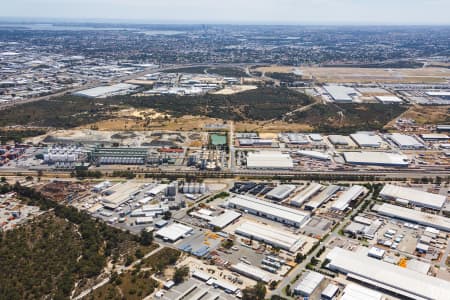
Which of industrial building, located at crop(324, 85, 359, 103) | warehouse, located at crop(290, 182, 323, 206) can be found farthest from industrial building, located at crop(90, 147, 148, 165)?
industrial building, located at crop(324, 85, 359, 103)

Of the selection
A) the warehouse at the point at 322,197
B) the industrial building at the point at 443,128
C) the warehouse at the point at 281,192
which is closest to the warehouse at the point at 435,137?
the industrial building at the point at 443,128

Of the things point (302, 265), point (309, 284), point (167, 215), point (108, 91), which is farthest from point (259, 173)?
point (108, 91)

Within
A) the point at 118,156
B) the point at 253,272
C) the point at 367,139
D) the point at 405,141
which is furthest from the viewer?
the point at 367,139

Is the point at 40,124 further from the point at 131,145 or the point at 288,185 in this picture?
the point at 288,185

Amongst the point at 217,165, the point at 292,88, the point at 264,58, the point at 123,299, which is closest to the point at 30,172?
the point at 217,165

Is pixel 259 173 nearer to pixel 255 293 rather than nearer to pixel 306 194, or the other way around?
pixel 306 194

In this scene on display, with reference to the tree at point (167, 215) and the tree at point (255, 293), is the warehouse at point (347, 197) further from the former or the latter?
the tree at point (167, 215)

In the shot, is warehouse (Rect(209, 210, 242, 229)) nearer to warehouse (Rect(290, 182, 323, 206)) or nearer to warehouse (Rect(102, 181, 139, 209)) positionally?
warehouse (Rect(290, 182, 323, 206))
